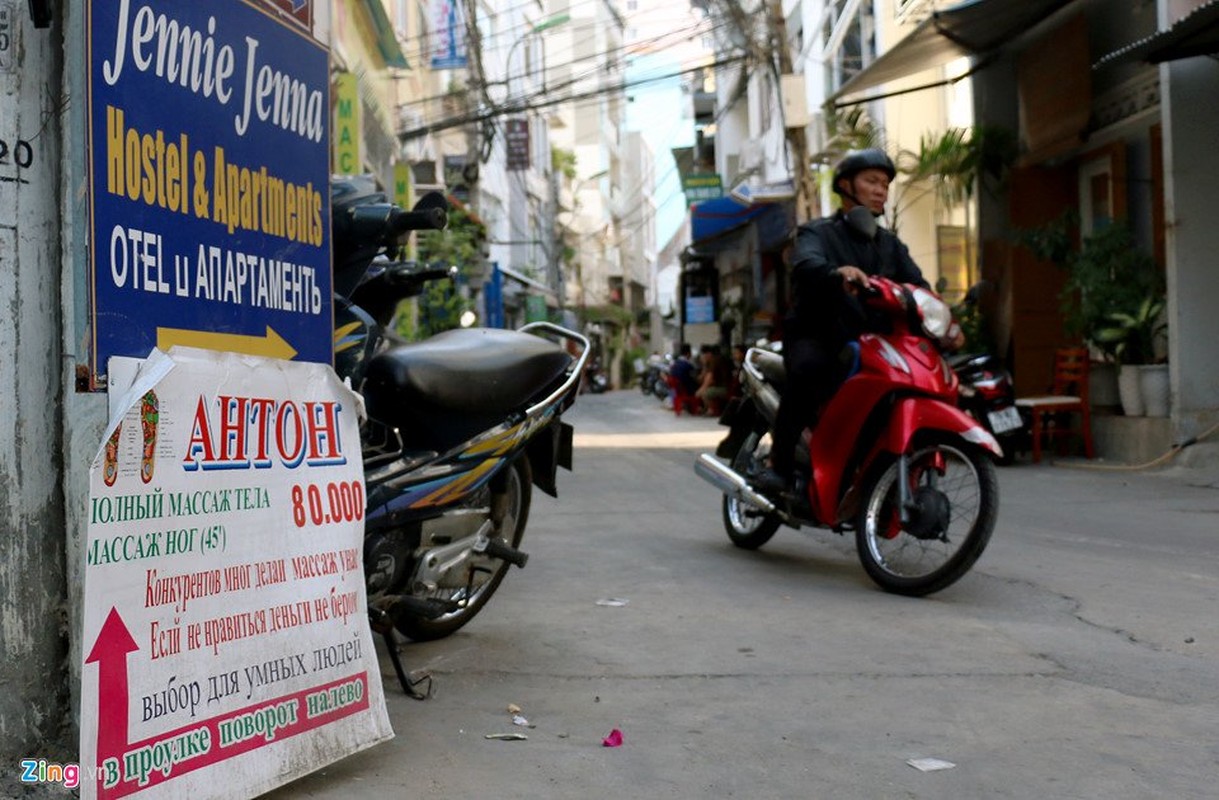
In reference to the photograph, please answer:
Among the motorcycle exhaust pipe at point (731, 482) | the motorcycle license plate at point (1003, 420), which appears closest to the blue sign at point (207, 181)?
the motorcycle exhaust pipe at point (731, 482)

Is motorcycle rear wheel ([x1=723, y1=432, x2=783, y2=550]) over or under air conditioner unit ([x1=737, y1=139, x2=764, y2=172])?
under

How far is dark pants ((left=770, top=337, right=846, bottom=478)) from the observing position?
18.6 feet

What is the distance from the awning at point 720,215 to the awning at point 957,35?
10036mm

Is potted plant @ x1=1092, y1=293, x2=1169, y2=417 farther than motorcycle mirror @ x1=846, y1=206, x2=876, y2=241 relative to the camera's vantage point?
Yes

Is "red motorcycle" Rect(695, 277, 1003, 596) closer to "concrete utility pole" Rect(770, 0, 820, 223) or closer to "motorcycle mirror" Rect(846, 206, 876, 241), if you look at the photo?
"motorcycle mirror" Rect(846, 206, 876, 241)

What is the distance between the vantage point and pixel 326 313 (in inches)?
126

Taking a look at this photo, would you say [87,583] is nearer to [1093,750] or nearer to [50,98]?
[50,98]

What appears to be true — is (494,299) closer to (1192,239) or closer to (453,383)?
(1192,239)

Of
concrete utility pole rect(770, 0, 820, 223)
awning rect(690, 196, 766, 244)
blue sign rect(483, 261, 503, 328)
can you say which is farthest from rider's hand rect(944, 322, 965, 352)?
blue sign rect(483, 261, 503, 328)

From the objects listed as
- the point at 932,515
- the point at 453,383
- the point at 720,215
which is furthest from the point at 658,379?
the point at 453,383

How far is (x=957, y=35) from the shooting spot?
39.3 feet

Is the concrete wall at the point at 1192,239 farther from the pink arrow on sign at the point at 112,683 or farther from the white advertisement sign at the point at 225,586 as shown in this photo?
the pink arrow on sign at the point at 112,683

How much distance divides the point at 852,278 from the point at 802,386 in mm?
666

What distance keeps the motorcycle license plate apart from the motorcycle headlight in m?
5.46
